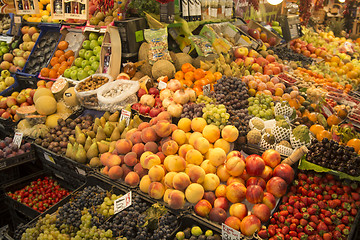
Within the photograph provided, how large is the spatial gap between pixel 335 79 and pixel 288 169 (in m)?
3.64

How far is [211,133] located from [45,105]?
2.36 m

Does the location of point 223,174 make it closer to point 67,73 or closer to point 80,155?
point 80,155

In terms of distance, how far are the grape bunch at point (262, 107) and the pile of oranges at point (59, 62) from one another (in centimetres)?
300

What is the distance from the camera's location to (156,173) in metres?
2.25

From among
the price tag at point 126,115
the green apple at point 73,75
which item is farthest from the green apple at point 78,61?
the price tag at point 126,115

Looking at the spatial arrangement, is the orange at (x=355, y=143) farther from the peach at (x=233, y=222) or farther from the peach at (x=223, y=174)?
the peach at (x=233, y=222)

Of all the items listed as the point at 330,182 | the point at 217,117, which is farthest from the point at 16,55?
the point at 330,182

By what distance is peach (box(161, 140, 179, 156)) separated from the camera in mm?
2453

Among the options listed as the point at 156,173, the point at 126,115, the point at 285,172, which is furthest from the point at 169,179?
the point at 126,115

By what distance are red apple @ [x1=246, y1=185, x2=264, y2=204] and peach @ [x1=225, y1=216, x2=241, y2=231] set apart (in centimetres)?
18

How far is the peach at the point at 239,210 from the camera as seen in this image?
2.01m

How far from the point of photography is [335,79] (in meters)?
5.05

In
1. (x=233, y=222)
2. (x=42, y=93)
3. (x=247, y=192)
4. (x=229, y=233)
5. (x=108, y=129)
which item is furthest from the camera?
(x=42, y=93)

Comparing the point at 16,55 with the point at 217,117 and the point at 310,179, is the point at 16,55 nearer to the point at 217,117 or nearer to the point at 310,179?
the point at 217,117
